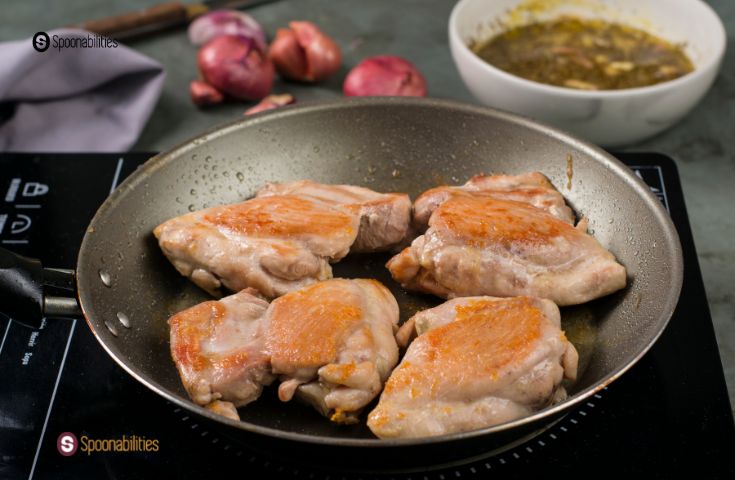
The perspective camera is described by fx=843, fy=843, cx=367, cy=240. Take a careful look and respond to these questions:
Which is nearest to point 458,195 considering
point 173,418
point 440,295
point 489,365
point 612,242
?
point 440,295

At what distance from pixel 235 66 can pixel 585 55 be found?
3.63 feet

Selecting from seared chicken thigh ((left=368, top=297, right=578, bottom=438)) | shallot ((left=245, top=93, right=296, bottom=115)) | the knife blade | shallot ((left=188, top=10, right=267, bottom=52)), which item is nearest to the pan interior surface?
seared chicken thigh ((left=368, top=297, right=578, bottom=438))

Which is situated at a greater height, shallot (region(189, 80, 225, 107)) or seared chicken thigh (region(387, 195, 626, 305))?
seared chicken thigh (region(387, 195, 626, 305))

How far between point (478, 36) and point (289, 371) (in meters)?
1.55

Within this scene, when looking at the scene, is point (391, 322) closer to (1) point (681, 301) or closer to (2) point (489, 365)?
(2) point (489, 365)

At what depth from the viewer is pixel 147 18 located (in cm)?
308

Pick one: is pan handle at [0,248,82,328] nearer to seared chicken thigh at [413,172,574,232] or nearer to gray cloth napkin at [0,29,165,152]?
seared chicken thigh at [413,172,574,232]

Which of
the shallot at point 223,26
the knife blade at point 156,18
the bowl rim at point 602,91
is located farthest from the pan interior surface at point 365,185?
the knife blade at point 156,18

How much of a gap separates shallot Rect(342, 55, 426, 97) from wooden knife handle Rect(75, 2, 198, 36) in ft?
2.76

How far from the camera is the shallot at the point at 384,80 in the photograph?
102 inches

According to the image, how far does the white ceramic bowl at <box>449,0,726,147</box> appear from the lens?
230cm

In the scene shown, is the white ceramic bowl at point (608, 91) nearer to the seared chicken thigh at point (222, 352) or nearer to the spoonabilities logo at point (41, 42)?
the seared chicken thigh at point (222, 352)

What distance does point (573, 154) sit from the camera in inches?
79.3

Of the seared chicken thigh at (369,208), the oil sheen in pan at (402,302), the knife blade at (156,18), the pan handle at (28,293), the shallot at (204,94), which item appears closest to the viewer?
the pan handle at (28,293)
